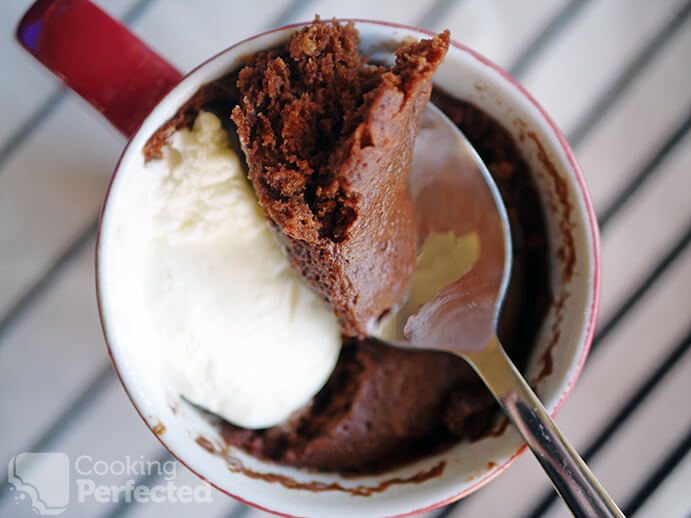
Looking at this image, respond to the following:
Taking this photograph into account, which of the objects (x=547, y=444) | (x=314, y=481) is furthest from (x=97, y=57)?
(x=547, y=444)

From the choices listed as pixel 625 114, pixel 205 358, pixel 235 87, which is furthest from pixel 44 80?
pixel 625 114

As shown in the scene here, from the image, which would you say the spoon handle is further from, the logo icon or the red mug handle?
the logo icon

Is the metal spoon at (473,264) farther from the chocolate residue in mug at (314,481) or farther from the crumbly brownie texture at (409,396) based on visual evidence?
the chocolate residue in mug at (314,481)

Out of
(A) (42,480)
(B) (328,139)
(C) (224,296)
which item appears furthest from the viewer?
(A) (42,480)

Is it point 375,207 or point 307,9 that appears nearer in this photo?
point 375,207

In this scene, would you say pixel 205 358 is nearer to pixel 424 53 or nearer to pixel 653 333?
pixel 424 53

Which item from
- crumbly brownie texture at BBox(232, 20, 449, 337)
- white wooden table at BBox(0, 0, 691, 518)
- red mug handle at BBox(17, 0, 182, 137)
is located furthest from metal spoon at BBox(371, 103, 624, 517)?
red mug handle at BBox(17, 0, 182, 137)

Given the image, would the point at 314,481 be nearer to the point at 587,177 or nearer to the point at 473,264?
the point at 473,264
